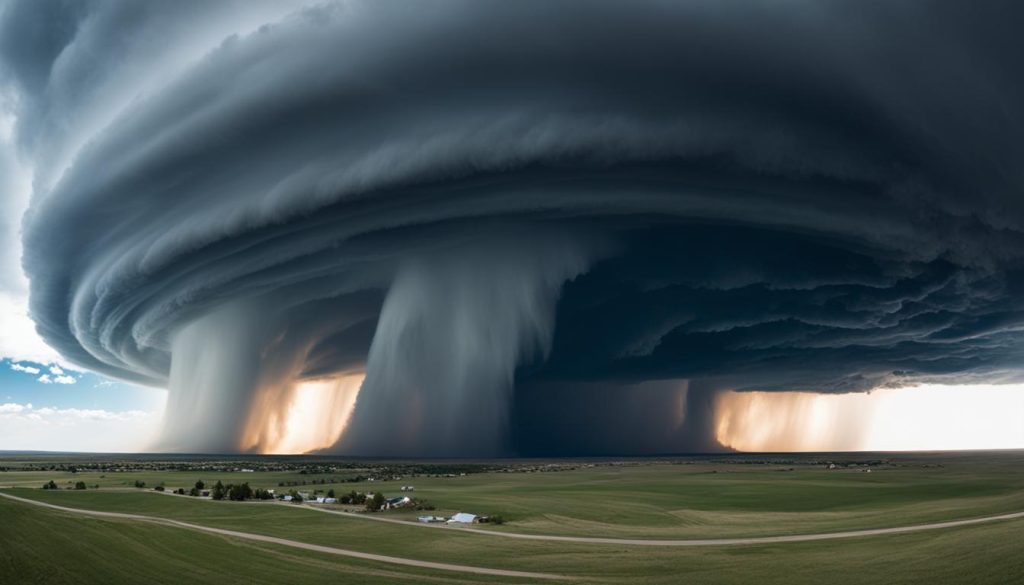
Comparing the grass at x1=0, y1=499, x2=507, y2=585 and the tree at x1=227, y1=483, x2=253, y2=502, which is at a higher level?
the grass at x1=0, y1=499, x2=507, y2=585

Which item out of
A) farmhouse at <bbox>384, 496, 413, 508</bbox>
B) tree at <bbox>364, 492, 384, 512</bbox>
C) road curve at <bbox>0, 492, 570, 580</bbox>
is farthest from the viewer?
farmhouse at <bbox>384, 496, 413, 508</bbox>

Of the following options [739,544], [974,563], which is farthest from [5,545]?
[974,563]

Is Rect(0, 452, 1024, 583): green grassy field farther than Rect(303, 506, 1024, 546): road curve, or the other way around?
Rect(303, 506, 1024, 546): road curve

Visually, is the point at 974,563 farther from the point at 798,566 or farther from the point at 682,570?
the point at 682,570

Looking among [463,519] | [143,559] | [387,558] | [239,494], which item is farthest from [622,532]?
[239,494]

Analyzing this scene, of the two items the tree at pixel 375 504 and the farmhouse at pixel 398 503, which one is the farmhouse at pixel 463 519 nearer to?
the farmhouse at pixel 398 503

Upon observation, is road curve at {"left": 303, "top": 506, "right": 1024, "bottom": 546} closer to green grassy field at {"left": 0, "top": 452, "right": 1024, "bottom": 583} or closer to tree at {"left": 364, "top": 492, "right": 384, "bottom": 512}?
green grassy field at {"left": 0, "top": 452, "right": 1024, "bottom": 583}

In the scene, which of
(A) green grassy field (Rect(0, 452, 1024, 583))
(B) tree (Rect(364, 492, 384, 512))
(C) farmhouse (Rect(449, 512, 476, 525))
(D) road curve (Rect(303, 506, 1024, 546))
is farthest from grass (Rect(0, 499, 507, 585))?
(B) tree (Rect(364, 492, 384, 512))

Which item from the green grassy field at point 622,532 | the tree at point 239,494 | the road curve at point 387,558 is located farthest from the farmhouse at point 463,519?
the tree at point 239,494
